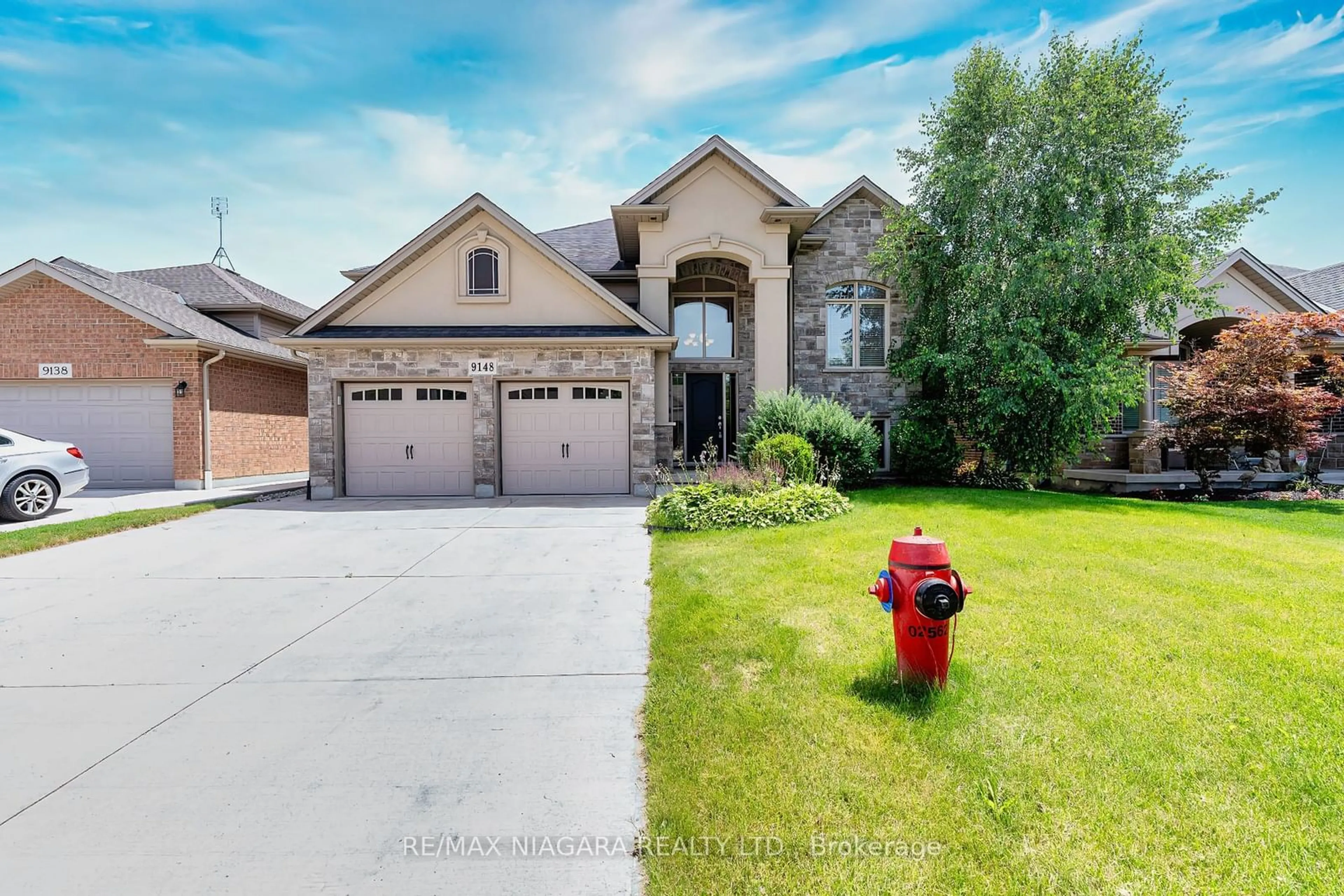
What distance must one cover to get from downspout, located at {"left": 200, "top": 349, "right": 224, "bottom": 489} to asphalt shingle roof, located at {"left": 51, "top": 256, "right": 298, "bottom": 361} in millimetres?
698

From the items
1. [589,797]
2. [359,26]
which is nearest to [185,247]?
[359,26]

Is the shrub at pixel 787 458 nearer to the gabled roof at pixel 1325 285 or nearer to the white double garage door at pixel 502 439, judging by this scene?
the white double garage door at pixel 502 439

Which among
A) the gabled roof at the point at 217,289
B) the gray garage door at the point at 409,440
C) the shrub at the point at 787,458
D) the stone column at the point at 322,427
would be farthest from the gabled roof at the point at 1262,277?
the gabled roof at the point at 217,289

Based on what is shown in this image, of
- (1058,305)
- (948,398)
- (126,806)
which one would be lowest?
(126,806)

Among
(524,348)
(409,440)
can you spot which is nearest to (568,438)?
(524,348)

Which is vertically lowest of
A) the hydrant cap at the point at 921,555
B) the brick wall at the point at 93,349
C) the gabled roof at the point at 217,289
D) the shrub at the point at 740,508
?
the shrub at the point at 740,508

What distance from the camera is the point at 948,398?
42.4 ft

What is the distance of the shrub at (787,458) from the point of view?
10.2m

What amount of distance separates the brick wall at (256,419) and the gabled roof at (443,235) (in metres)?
→ 4.31

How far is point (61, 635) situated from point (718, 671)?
5266 mm

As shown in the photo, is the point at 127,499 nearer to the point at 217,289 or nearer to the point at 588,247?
the point at 217,289

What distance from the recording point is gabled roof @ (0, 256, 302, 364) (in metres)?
13.6

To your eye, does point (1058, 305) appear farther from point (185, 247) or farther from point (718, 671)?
point (185, 247)

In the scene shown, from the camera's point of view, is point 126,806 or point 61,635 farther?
point 61,635
